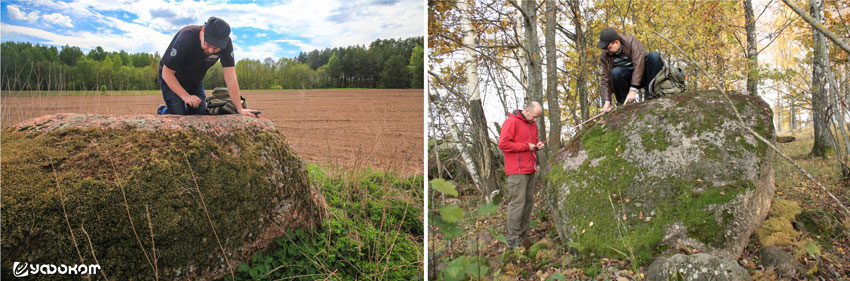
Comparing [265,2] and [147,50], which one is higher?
[265,2]

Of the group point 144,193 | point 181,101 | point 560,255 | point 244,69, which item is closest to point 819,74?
point 560,255

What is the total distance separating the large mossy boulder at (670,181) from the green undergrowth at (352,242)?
4.13ft

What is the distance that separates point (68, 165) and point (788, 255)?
13.3 ft

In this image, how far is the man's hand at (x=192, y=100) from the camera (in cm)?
266

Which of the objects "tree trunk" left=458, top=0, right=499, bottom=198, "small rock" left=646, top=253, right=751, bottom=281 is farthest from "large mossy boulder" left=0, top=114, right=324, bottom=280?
"small rock" left=646, top=253, right=751, bottom=281

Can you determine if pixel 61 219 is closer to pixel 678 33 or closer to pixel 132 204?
pixel 132 204

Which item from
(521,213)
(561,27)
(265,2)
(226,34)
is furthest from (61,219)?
(561,27)

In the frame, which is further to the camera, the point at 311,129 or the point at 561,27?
the point at 561,27

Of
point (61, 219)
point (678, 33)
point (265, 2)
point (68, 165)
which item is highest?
point (678, 33)

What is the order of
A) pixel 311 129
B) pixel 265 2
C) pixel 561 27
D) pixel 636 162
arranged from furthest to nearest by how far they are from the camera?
pixel 561 27
pixel 311 129
pixel 636 162
pixel 265 2

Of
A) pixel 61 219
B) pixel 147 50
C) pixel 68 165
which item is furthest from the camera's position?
pixel 147 50

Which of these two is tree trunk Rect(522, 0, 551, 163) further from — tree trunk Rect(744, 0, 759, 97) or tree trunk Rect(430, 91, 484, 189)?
tree trunk Rect(744, 0, 759, 97)

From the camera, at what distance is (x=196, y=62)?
8.45 ft

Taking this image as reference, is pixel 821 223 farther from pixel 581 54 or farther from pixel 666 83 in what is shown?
pixel 581 54
